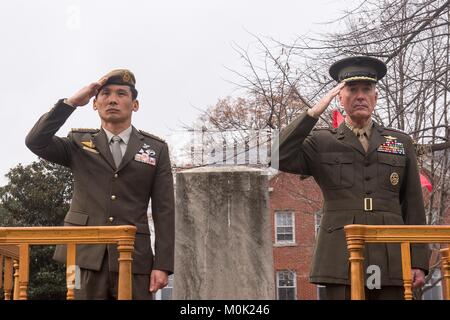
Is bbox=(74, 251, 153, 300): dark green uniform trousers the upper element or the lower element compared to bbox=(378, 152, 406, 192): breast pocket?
lower

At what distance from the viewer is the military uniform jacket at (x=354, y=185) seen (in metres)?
3.96

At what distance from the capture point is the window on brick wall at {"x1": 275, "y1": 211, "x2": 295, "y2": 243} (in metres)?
29.2

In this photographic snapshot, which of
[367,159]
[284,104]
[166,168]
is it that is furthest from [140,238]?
[284,104]

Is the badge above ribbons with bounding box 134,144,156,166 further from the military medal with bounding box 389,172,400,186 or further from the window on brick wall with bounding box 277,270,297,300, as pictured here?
the window on brick wall with bounding box 277,270,297,300

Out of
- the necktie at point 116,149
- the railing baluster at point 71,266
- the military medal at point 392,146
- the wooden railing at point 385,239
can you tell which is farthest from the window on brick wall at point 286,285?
the railing baluster at point 71,266

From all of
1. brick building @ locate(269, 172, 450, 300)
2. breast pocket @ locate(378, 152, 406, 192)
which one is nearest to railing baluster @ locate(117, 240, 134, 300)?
breast pocket @ locate(378, 152, 406, 192)

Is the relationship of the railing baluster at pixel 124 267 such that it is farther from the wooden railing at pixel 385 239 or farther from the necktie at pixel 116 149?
the wooden railing at pixel 385 239

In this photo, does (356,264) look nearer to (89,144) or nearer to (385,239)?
(385,239)

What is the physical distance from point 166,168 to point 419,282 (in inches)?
66.9

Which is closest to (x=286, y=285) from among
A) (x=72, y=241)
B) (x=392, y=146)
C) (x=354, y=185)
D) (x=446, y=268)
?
(x=392, y=146)

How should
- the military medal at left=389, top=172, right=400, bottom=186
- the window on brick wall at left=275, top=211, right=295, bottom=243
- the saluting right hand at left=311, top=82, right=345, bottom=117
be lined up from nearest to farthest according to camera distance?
1. the saluting right hand at left=311, top=82, right=345, bottom=117
2. the military medal at left=389, top=172, right=400, bottom=186
3. the window on brick wall at left=275, top=211, right=295, bottom=243

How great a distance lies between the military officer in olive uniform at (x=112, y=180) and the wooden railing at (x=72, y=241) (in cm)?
37

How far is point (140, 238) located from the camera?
158 inches
